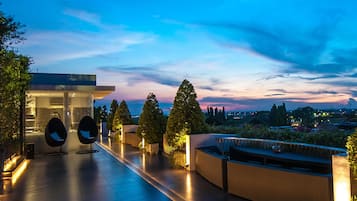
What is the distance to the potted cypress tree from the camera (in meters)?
12.8

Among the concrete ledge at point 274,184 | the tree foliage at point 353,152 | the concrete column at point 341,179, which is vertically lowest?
the concrete ledge at point 274,184

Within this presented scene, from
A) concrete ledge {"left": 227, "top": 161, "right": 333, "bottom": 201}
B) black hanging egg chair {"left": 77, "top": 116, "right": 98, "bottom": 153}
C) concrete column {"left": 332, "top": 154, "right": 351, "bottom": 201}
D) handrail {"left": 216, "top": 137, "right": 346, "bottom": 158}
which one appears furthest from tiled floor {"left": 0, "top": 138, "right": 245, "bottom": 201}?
black hanging egg chair {"left": 77, "top": 116, "right": 98, "bottom": 153}

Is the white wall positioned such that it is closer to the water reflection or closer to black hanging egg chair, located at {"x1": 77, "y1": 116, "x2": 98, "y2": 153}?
the water reflection

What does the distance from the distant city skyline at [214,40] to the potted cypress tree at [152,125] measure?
4.46 ft

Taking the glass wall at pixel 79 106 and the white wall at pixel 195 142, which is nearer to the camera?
the white wall at pixel 195 142

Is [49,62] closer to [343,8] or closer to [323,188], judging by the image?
[343,8]

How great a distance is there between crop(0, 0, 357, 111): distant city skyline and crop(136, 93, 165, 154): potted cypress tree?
136 centimetres

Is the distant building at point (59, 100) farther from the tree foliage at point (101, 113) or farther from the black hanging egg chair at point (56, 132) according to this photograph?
the tree foliage at point (101, 113)

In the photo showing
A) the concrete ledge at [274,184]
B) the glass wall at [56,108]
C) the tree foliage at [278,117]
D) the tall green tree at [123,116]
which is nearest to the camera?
the concrete ledge at [274,184]

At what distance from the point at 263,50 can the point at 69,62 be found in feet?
32.9

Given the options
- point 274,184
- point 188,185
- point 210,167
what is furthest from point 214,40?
point 274,184

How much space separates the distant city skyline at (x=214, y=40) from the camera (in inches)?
364

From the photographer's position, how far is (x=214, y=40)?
39.2ft

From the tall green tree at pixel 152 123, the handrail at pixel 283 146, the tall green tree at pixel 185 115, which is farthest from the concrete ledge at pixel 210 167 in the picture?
the tall green tree at pixel 152 123
